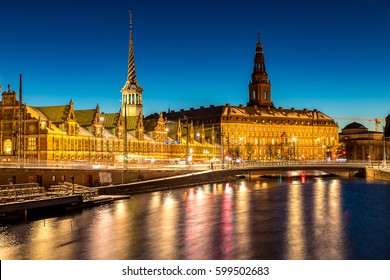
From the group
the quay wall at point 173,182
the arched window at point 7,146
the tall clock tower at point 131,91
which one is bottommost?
the quay wall at point 173,182

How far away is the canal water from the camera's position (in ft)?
109

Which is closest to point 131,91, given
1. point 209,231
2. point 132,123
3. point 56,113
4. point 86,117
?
point 132,123

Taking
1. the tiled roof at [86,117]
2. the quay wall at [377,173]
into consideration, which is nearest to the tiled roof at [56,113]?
the tiled roof at [86,117]

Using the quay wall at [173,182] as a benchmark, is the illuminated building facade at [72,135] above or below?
above

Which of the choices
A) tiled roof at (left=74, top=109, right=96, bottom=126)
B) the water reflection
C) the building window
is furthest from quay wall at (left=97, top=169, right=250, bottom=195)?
tiled roof at (left=74, top=109, right=96, bottom=126)

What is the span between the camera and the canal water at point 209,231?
33.1 m

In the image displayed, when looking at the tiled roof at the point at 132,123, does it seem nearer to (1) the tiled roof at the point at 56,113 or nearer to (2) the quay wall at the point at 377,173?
(1) the tiled roof at the point at 56,113

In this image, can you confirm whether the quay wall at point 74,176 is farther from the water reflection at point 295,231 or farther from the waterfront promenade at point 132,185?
the water reflection at point 295,231

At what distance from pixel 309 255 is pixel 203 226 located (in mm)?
12775

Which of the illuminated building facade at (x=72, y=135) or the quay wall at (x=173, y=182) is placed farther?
the illuminated building facade at (x=72, y=135)

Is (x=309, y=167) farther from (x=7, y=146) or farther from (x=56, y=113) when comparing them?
(x=7, y=146)

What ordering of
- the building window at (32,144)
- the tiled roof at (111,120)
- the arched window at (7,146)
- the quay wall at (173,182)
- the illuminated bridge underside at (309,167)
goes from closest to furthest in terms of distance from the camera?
the quay wall at (173,182) → the building window at (32,144) → the arched window at (7,146) → the tiled roof at (111,120) → the illuminated bridge underside at (309,167)

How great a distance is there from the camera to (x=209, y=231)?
41031 mm

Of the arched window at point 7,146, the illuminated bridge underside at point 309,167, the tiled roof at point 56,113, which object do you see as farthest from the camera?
the illuminated bridge underside at point 309,167
